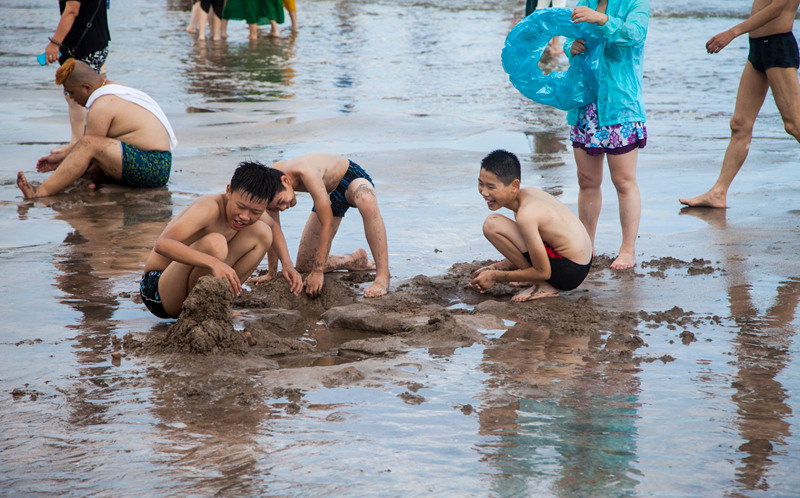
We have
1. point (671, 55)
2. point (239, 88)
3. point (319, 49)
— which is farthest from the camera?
point (319, 49)

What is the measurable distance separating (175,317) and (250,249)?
1.77 feet

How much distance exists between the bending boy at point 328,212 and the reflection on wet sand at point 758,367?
2068 millimetres

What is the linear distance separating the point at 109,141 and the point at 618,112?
4297 mm

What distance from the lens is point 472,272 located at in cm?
531

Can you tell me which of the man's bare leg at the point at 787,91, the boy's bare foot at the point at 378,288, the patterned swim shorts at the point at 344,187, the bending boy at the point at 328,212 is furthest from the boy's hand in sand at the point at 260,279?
the man's bare leg at the point at 787,91

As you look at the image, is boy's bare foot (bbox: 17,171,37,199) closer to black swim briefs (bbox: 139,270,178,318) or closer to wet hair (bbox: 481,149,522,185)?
black swim briefs (bbox: 139,270,178,318)

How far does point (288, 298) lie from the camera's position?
193 inches

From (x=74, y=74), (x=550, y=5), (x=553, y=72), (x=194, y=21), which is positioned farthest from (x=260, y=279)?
(x=194, y=21)

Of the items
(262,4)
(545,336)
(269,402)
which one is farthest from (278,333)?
(262,4)

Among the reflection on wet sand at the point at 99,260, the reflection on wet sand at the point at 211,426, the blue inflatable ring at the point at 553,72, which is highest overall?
the blue inflatable ring at the point at 553,72

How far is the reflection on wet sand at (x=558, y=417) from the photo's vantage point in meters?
2.76

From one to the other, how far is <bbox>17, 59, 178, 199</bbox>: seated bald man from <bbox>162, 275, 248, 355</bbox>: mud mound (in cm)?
361

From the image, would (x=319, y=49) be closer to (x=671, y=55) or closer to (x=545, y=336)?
(x=671, y=55)

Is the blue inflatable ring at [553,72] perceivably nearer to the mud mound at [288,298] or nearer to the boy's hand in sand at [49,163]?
the mud mound at [288,298]
